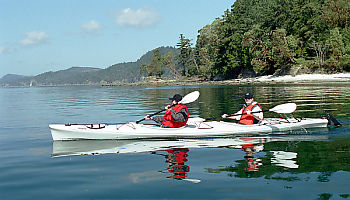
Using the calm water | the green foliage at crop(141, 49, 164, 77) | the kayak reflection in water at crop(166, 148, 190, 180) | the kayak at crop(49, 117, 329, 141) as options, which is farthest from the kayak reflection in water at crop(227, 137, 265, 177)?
the green foliage at crop(141, 49, 164, 77)

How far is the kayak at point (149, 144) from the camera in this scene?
8.34 m

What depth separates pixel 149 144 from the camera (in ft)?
29.8

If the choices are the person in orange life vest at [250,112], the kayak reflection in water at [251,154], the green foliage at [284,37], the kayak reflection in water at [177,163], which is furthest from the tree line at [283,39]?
the kayak reflection in water at [177,163]

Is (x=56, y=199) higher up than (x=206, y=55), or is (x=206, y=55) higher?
(x=206, y=55)

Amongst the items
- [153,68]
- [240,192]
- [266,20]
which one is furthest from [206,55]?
[240,192]

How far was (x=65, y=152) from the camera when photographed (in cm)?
829

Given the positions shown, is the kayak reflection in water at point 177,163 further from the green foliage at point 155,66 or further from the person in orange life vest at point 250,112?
the green foliage at point 155,66

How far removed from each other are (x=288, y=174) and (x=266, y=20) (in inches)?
2247

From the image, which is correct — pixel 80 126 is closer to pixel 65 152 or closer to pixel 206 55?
pixel 65 152

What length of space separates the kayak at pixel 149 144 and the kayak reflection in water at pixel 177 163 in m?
0.49

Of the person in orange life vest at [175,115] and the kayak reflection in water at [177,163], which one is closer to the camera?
the kayak reflection in water at [177,163]

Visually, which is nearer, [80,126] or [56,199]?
[56,199]

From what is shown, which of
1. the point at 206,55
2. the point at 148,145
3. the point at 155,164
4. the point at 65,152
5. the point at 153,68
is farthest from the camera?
the point at 153,68

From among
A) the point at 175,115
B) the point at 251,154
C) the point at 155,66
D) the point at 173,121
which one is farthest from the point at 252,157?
the point at 155,66
